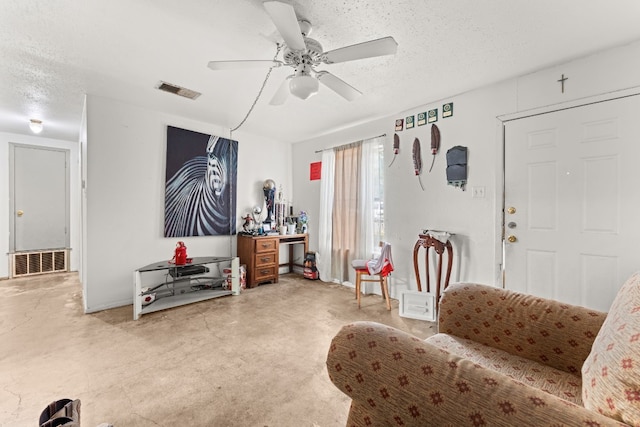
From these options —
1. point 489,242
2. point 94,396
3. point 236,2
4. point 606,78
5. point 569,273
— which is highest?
point 236,2

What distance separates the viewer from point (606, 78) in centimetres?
209

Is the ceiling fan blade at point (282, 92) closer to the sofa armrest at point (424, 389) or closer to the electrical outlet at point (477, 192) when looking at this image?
the sofa armrest at point (424, 389)

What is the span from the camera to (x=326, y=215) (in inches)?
170

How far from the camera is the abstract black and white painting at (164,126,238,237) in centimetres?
355

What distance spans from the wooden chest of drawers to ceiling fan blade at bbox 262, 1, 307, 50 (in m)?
2.75

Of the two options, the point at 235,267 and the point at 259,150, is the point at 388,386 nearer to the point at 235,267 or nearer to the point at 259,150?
the point at 235,267

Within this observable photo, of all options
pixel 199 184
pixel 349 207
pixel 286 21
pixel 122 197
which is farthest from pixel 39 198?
pixel 286 21

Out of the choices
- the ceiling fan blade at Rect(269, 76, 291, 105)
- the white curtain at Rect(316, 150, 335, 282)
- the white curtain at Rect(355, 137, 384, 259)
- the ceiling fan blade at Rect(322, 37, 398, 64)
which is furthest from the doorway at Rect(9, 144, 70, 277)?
the ceiling fan blade at Rect(322, 37, 398, 64)

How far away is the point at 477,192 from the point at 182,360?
298 centimetres

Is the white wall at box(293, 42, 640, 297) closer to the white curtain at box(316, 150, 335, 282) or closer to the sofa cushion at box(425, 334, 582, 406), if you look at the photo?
the white curtain at box(316, 150, 335, 282)

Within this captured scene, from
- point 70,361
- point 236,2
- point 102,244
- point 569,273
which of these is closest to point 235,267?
point 102,244

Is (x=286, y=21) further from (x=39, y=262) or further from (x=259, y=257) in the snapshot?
(x=39, y=262)

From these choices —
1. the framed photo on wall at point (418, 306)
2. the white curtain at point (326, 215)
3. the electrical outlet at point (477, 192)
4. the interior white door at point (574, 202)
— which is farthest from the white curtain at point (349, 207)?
the interior white door at point (574, 202)

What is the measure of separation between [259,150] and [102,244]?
2.47 metres
